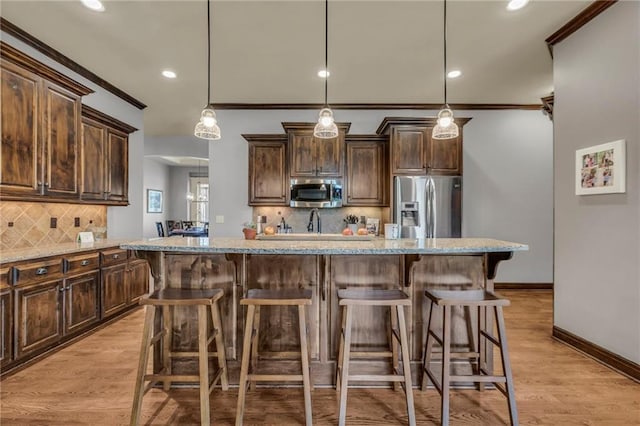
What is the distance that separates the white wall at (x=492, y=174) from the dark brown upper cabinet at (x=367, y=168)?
0.41 meters

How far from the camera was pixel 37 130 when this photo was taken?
108 inches

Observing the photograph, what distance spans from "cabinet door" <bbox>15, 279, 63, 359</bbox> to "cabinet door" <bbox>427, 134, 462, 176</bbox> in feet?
14.3

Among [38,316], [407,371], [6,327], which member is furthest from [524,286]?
[6,327]

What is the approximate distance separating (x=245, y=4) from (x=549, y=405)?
3.70 meters

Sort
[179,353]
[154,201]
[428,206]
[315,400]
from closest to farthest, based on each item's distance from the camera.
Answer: [315,400] → [179,353] → [428,206] → [154,201]

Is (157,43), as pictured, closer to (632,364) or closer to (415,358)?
(415,358)

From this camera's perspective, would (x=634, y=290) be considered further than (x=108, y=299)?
No

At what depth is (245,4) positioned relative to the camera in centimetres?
254

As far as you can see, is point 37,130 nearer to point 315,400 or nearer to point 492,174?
point 315,400

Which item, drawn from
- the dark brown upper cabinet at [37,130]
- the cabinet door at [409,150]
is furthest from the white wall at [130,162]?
the cabinet door at [409,150]

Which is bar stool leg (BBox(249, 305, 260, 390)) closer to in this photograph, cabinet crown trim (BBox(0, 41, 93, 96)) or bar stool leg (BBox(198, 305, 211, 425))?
bar stool leg (BBox(198, 305, 211, 425))

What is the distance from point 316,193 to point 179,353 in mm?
2785

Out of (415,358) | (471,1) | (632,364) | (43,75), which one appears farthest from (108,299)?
(632,364)

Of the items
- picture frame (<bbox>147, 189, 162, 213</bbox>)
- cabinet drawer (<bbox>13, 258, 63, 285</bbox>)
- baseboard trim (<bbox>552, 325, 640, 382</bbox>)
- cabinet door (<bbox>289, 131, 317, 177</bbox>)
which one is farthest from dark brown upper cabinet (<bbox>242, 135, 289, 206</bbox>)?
picture frame (<bbox>147, 189, 162, 213</bbox>)
